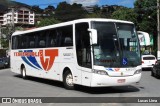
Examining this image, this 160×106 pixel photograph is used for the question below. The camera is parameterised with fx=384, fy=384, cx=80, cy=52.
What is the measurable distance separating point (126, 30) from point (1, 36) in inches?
3524

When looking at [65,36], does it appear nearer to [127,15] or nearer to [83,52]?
[83,52]

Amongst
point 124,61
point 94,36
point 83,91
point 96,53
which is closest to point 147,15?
point 83,91

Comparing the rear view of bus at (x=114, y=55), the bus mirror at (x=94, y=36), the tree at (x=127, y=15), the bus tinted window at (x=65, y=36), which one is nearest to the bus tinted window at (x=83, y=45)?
the rear view of bus at (x=114, y=55)

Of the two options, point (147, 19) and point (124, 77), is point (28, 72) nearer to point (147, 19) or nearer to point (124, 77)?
point (124, 77)

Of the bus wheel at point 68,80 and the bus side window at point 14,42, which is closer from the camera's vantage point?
the bus wheel at point 68,80

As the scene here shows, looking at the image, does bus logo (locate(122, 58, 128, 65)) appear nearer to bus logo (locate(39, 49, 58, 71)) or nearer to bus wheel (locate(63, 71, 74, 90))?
bus wheel (locate(63, 71, 74, 90))

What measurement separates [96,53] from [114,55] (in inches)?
30.0

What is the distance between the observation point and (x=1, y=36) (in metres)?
103

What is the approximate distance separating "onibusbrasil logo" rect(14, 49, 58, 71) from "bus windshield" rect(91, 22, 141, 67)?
3963 mm

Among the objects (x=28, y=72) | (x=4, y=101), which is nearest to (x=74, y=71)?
(x=4, y=101)

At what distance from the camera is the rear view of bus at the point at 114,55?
15570 millimetres

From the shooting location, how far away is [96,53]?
51.4ft

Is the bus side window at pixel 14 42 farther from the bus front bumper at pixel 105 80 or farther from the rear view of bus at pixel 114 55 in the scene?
the bus front bumper at pixel 105 80

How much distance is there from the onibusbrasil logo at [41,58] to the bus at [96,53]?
293 mm
